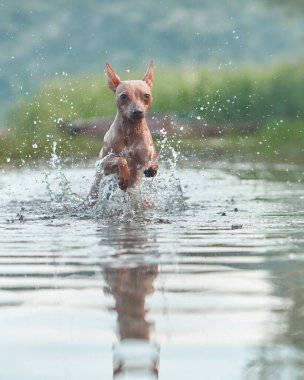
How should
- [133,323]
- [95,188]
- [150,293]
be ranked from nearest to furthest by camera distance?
[133,323]
[150,293]
[95,188]

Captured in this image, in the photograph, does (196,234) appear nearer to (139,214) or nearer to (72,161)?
(139,214)

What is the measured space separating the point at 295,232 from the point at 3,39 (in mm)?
109756

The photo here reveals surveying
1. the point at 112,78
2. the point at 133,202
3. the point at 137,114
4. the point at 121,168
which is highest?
the point at 112,78

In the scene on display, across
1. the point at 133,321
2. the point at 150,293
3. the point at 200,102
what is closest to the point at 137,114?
the point at 150,293

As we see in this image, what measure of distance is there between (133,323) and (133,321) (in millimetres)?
39

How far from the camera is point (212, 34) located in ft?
379

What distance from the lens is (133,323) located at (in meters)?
4.87

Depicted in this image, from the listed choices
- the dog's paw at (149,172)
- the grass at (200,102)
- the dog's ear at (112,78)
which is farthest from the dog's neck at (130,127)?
the grass at (200,102)

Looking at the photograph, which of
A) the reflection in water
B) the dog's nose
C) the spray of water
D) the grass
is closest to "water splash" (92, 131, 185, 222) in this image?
the spray of water

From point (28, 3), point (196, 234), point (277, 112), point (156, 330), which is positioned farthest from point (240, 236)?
point (28, 3)

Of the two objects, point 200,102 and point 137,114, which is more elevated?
point 200,102

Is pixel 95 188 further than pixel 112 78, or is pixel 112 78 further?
pixel 112 78

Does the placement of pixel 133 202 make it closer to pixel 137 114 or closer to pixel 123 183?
pixel 123 183

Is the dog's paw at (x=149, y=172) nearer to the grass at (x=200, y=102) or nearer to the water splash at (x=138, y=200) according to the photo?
the water splash at (x=138, y=200)
